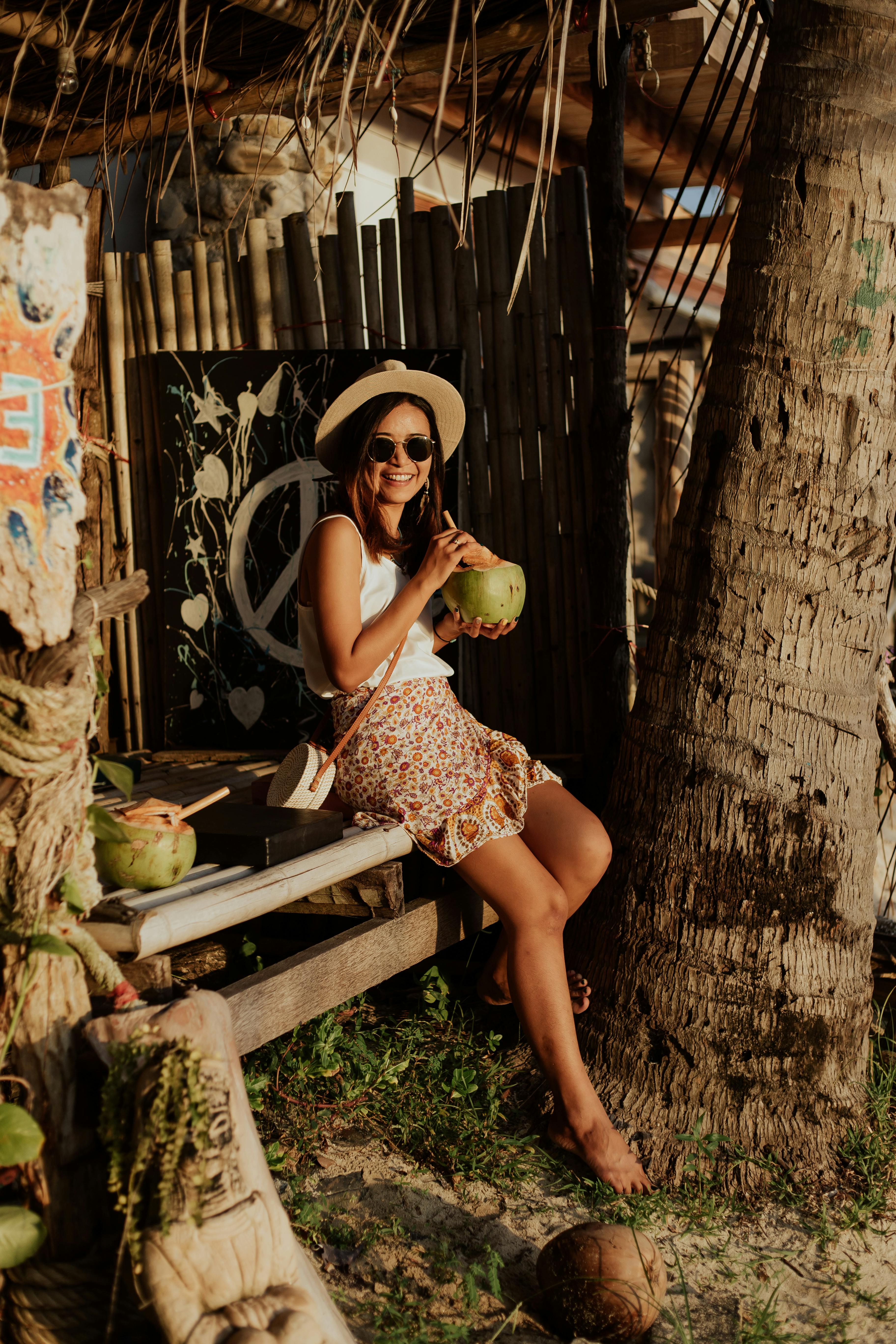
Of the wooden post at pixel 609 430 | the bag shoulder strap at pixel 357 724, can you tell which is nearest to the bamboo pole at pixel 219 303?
the wooden post at pixel 609 430

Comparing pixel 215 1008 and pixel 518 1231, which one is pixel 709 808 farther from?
pixel 215 1008

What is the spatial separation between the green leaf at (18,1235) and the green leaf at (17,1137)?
75mm

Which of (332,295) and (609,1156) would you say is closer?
(609,1156)

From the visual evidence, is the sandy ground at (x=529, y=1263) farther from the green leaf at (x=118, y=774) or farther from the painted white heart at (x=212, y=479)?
the painted white heart at (x=212, y=479)

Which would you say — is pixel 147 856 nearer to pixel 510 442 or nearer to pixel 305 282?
pixel 510 442

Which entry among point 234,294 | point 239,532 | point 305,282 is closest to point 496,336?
point 305,282

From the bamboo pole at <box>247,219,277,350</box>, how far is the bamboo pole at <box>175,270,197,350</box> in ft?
0.98

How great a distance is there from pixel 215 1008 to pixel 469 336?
319cm

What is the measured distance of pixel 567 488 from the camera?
4285 mm

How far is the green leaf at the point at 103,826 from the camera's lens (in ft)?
6.45

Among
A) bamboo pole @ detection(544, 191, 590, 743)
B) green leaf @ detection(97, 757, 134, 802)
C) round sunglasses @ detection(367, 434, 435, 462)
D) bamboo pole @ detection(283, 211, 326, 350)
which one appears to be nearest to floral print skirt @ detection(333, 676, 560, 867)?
round sunglasses @ detection(367, 434, 435, 462)

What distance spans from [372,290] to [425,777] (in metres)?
2.51

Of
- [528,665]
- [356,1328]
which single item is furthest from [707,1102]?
[528,665]

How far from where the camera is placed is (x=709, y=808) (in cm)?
269
